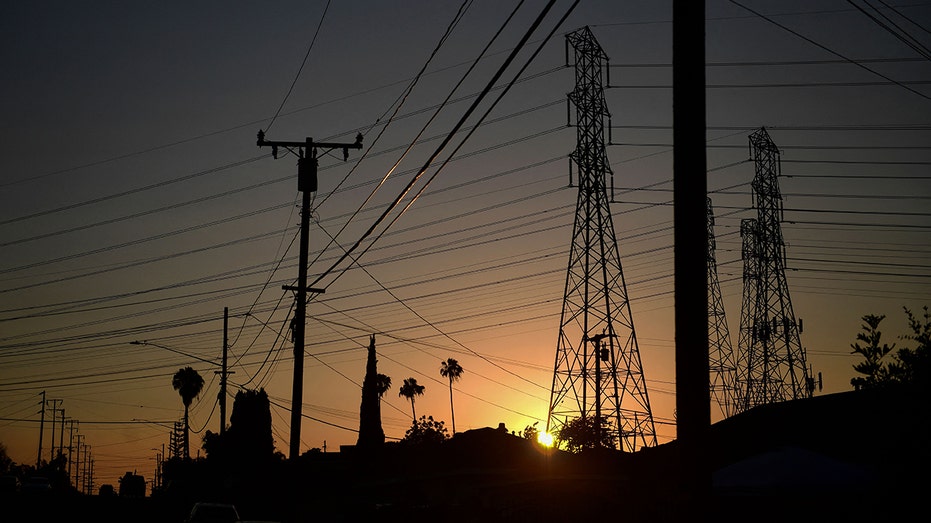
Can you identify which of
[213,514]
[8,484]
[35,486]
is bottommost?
[213,514]

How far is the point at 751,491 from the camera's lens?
69.2ft

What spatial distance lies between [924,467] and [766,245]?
133 ft

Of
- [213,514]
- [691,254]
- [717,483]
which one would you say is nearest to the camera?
[691,254]

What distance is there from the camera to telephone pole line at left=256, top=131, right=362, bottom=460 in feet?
124

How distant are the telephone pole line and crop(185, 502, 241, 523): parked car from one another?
4.08 metres

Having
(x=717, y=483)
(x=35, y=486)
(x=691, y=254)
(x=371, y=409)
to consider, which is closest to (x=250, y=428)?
(x=371, y=409)

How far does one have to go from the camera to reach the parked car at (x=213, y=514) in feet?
111

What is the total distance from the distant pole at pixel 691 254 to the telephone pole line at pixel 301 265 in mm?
27927

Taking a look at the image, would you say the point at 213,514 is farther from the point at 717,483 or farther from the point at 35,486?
the point at 35,486

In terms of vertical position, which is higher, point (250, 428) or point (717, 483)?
point (250, 428)

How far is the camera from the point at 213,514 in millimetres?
34500

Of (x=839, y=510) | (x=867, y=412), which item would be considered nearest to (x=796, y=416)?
(x=867, y=412)

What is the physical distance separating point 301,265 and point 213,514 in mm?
10511

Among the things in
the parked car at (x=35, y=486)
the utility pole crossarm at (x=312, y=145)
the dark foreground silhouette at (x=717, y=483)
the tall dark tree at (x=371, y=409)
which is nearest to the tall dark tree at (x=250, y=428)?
the tall dark tree at (x=371, y=409)
